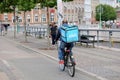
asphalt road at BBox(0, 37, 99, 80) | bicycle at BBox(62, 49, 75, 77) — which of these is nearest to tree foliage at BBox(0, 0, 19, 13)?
asphalt road at BBox(0, 37, 99, 80)

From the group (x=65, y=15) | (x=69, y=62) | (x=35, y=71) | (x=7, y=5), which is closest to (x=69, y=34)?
(x=69, y=62)

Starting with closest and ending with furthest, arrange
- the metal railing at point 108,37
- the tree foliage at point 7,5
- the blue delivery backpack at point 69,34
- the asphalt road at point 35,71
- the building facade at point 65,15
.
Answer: the asphalt road at point 35,71
the blue delivery backpack at point 69,34
the metal railing at point 108,37
the tree foliage at point 7,5
the building facade at point 65,15

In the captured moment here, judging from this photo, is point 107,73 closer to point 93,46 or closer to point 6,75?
point 6,75

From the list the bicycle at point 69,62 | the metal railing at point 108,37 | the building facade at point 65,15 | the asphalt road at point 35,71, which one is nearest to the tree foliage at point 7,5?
the metal railing at point 108,37

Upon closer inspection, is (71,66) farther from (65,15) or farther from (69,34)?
(65,15)

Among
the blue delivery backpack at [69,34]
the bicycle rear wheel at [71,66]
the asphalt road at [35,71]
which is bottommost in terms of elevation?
the asphalt road at [35,71]

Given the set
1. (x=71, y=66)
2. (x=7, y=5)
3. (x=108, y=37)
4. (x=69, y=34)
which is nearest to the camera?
(x=71, y=66)

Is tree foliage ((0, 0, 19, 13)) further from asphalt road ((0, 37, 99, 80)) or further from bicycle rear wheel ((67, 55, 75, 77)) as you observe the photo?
bicycle rear wheel ((67, 55, 75, 77))

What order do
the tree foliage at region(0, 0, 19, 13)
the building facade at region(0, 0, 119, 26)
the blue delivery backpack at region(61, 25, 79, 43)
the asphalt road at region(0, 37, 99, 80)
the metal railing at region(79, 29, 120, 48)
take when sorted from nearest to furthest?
the asphalt road at region(0, 37, 99, 80)
the blue delivery backpack at region(61, 25, 79, 43)
the metal railing at region(79, 29, 120, 48)
the tree foliage at region(0, 0, 19, 13)
the building facade at region(0, 0, 119, 26)

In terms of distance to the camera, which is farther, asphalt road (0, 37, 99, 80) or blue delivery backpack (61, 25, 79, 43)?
blue delivery backpack (61, 25, 79, 43)

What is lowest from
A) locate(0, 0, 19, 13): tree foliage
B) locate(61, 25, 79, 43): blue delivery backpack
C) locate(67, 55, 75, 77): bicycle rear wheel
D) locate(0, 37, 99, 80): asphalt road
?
locate(0, 37, 99, 80): asphalt road

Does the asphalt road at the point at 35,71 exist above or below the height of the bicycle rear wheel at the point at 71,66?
below

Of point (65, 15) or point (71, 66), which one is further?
point (65, 15)

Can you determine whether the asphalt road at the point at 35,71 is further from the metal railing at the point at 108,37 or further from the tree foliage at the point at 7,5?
the tree foliage at the point at 7,5
